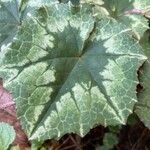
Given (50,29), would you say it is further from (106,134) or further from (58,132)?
(106,134)

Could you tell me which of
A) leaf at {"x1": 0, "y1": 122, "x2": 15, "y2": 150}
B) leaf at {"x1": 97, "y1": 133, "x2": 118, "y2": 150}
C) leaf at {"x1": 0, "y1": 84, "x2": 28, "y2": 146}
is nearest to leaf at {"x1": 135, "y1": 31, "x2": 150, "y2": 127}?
leaf at {"x1": 97, "y1": 133, "x2": 118, "y2": 150}

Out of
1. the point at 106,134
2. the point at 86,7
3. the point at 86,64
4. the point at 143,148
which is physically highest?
the point at 86,7

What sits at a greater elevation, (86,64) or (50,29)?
(50,29)

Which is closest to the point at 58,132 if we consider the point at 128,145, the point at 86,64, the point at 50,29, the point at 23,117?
the point at 23,117

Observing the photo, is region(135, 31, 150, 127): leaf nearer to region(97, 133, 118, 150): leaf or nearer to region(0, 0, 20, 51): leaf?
region(97, 133, 118, 150): leaf

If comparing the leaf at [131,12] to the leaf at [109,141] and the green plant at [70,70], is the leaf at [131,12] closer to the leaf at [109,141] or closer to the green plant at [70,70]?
the green plant at [70,70]

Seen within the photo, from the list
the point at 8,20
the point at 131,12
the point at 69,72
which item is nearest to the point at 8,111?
the point at 8,20

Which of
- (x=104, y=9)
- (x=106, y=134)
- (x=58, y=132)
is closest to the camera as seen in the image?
(x=58, y=132)
